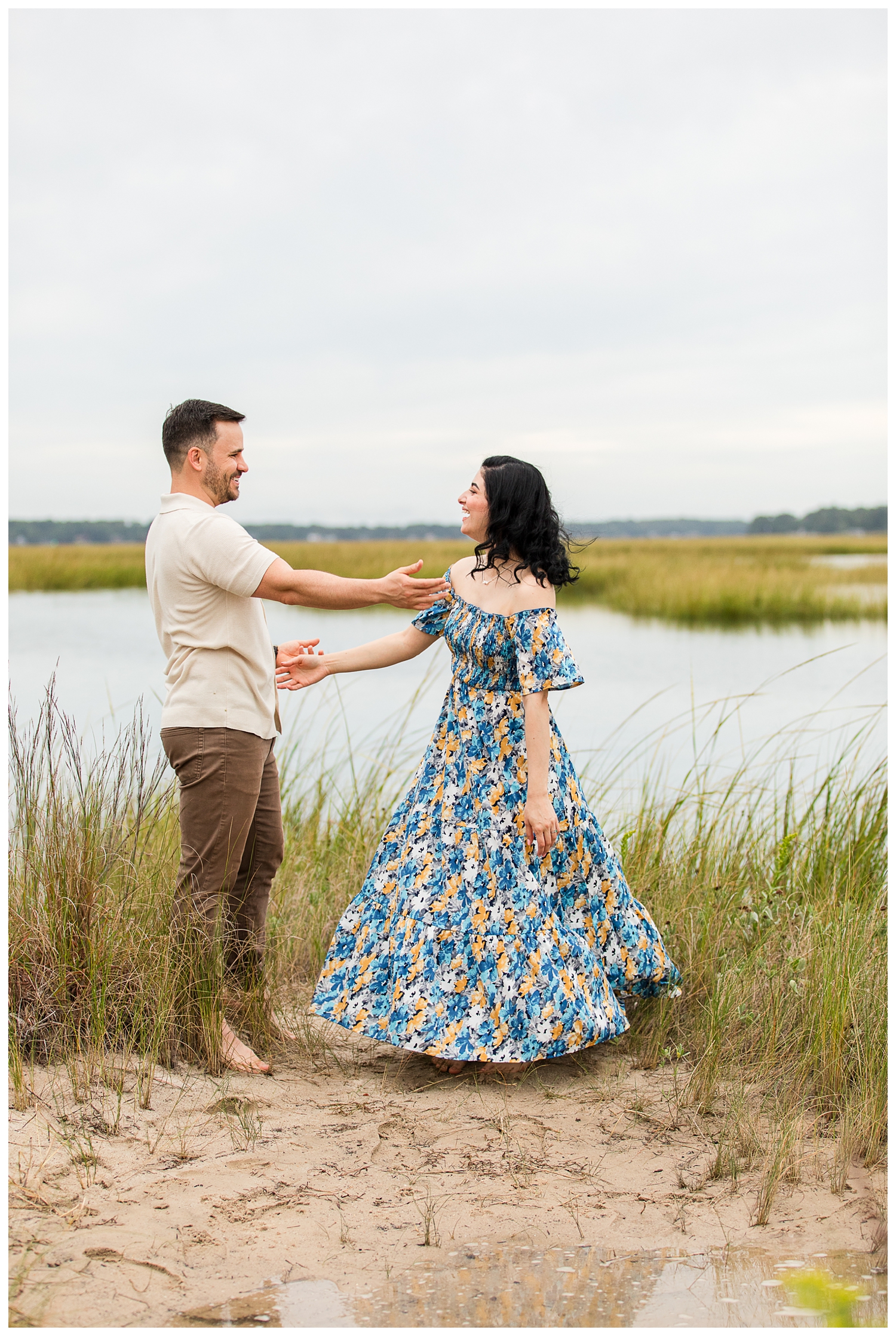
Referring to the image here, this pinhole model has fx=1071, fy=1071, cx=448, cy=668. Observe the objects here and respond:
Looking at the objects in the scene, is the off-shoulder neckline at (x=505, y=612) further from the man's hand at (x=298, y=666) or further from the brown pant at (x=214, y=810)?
the brown pant at (x=214, y=810)

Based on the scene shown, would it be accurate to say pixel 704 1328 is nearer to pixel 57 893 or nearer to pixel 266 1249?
pixel 266 1249

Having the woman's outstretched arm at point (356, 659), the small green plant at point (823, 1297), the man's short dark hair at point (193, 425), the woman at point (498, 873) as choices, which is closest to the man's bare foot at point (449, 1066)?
the woman at point (498, 873)

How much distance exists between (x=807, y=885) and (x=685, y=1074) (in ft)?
5.85

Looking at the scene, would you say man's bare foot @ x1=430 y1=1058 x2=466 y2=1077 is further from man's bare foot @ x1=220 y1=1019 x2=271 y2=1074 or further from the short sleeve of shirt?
the short sleeve of shirt

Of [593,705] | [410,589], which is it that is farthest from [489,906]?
[593,705]

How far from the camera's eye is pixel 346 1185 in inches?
113

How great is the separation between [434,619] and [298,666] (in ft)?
1.89

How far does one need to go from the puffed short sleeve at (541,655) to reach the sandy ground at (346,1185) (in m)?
1.34

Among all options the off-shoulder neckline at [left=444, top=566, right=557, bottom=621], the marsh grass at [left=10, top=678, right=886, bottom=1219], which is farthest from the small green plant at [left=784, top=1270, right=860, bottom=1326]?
the off-shoulder neckline at [left=444, top=566, right=557, bottom=621]

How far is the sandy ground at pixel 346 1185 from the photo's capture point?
248cm

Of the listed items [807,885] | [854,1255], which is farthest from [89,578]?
[854,1255]

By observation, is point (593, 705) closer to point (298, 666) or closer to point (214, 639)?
point (298, 666)

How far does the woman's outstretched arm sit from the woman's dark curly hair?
47 cm

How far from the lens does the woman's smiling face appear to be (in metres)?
3.59
